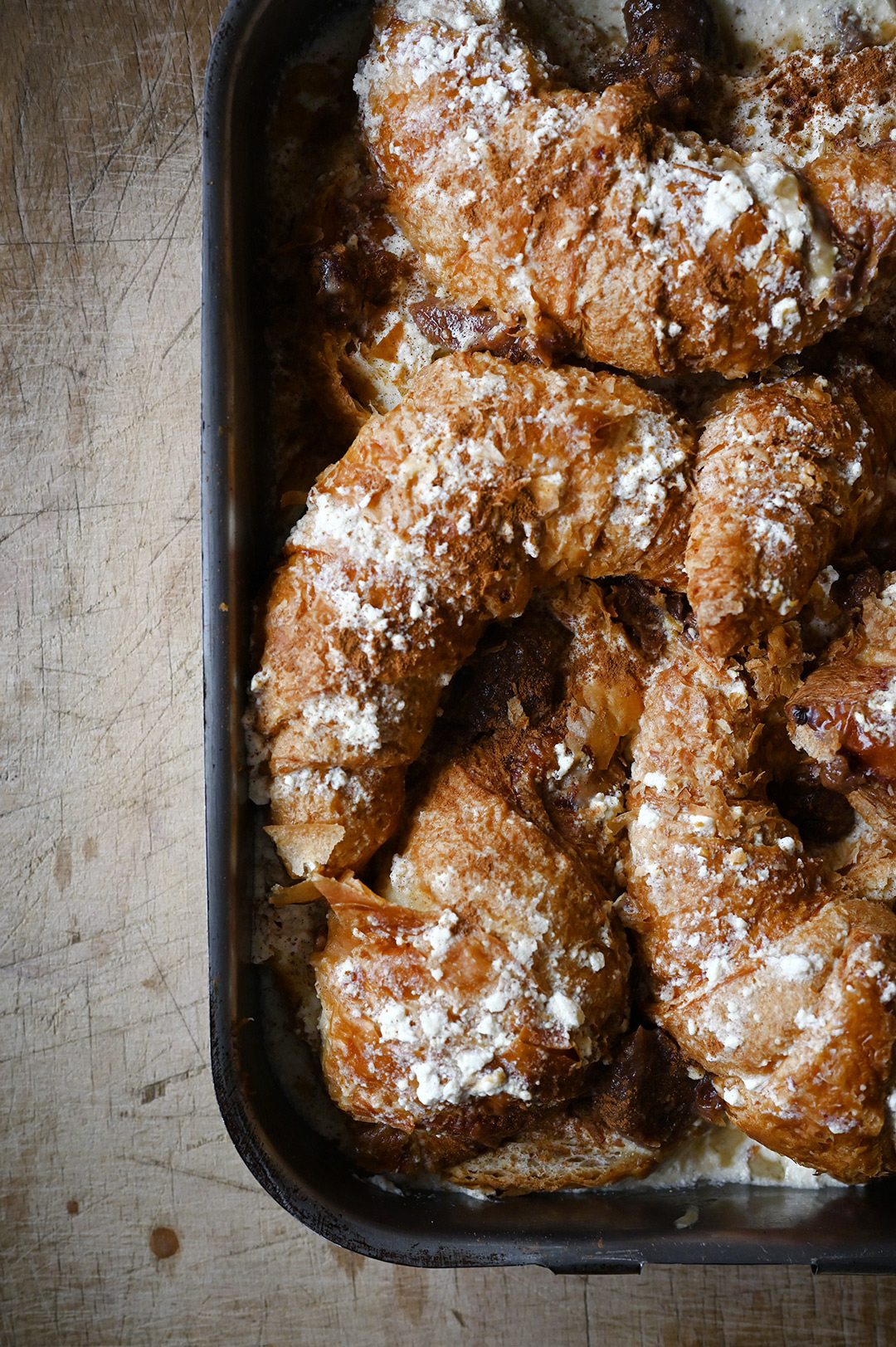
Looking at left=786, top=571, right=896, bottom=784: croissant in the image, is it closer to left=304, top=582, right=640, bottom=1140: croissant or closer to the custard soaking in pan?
the custard soaking in pan

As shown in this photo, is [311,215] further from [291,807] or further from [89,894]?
[89,894]

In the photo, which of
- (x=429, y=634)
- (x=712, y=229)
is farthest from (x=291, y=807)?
(x=712, y=229)

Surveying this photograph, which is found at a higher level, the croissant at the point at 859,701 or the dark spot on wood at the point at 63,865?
the croissant at the point at 859,701

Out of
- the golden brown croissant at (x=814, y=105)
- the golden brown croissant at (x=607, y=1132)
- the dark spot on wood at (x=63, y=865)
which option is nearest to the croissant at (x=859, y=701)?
the golden brown croissant at (x=607, y=1132)

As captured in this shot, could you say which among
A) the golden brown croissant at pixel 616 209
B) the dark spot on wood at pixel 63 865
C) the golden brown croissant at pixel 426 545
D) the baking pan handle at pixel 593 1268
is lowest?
the baking pan handle at pixel 593 1268

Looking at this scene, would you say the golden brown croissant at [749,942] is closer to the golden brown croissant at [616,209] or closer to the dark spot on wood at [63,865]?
the golden brown croissant at [616,209]
